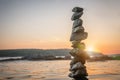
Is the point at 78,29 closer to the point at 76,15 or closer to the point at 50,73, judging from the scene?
the point at 76,15

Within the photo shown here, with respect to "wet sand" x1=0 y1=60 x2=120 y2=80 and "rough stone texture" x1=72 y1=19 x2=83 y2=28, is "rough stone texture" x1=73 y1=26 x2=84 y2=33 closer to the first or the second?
"rough stone texture" x1=72 y1=19 x2=83 y2=28

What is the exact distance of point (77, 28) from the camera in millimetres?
40812

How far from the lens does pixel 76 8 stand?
41312 mm

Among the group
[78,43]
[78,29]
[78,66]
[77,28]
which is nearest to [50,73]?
[78,66]

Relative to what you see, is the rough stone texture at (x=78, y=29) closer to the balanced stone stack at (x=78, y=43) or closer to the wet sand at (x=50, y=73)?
the balanced stone stack at (x=78, y=43)

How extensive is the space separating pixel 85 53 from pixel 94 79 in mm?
8138

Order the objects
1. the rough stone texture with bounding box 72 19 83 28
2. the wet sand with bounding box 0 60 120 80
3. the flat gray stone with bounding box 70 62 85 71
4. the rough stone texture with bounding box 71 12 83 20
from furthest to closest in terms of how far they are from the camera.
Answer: the wet sand with bounding box 0 60 120 80
the rough stone texture with bounding box 71 12 83 20
the flat gray stone with bounding box 70 62 85 71
the rough stone texture with bounding box 72 19 83 28

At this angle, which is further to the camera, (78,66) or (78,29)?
(78,66)

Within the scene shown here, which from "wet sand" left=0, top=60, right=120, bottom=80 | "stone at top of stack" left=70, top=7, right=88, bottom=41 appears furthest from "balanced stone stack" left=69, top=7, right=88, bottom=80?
"wet sand" left=0, top=60, right=120, bottom=80

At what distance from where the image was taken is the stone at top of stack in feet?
134

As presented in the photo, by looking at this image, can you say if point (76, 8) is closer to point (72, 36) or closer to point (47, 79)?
point (72, 36)

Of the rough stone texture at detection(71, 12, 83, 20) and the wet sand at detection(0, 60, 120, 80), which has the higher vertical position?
the rough stone texture at detection(71, 12, 83, 20)

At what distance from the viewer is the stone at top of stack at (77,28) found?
4088 cm

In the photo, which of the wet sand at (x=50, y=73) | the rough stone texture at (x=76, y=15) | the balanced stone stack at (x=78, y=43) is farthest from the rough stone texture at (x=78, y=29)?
the wet sand at (x=50, y=73)
